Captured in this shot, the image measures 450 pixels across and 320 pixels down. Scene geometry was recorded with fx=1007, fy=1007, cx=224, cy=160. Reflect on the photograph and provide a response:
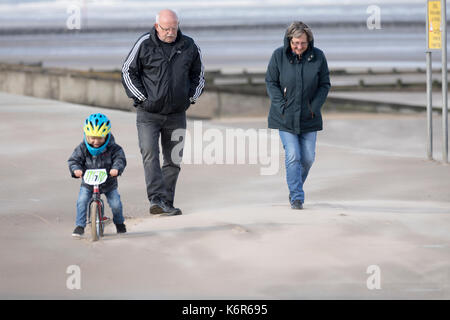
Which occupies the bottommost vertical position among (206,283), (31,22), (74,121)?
(206,283)

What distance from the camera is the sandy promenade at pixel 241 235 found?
553cm

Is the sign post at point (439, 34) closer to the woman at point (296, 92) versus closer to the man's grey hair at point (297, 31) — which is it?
the woman at point (296, 92)

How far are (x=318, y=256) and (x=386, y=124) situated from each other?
11664mm

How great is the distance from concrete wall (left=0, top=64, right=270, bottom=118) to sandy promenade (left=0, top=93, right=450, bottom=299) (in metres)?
5.86

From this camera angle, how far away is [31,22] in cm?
1928

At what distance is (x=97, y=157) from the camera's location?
21.7ft

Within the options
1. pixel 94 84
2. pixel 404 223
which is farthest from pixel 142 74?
pixel 94 84

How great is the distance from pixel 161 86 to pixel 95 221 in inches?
56.7

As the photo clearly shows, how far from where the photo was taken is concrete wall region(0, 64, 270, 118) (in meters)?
17.4

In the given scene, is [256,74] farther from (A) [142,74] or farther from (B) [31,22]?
(A) [142,74]

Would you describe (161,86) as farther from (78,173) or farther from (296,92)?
(78,173)

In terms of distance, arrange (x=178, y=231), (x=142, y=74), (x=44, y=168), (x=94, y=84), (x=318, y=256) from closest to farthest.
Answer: (x=318, y=256) → (x=178, y=231) → (x=142, y=74) → (x=44, y=168) → (x=94, y=84)

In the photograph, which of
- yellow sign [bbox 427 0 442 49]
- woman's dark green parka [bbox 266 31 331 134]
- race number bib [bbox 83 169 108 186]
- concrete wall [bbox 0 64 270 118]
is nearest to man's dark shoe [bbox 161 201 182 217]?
woman's dark green parka [bbox 266 31 331 134]

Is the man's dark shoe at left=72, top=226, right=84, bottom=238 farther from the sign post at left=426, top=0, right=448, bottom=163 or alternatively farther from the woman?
the sign post at left=426, top=0, right=448, bottom=163
